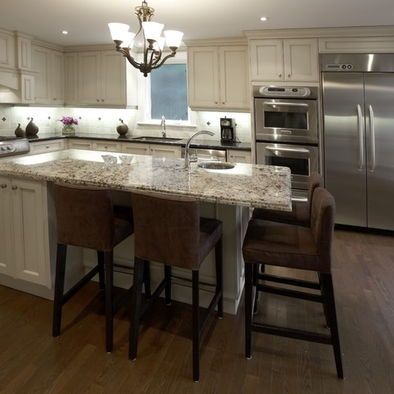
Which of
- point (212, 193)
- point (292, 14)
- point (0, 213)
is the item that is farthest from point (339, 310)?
point (292, 14)

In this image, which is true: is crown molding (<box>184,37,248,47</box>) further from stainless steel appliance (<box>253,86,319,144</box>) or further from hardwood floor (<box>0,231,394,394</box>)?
hardwood floor (<box>0,231,394,394</box>)

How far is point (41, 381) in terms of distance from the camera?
180 cm

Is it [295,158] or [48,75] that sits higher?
[48,75]

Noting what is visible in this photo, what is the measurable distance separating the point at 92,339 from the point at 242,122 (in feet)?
12.4

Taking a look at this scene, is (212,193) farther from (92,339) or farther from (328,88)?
(328,88)

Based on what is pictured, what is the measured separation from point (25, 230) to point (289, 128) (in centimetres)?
308

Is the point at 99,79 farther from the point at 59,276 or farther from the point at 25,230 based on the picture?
the point at 59,276

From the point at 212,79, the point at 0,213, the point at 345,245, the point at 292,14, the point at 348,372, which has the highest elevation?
the point at 292,14

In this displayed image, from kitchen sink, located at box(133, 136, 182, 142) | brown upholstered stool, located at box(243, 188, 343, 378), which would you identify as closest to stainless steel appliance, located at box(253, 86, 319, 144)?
kitchen sink, located at box(133, 136, 182, 142)

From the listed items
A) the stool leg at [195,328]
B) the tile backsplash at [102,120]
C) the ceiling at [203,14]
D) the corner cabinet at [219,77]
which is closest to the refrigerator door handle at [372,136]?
the ceiling at [203,14]

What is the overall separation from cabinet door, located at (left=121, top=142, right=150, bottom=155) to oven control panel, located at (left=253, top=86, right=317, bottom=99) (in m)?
1.72

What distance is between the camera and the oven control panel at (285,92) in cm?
410

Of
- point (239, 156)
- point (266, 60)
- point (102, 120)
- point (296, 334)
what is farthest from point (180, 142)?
point (296, 334)

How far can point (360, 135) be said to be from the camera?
3.95 metres
